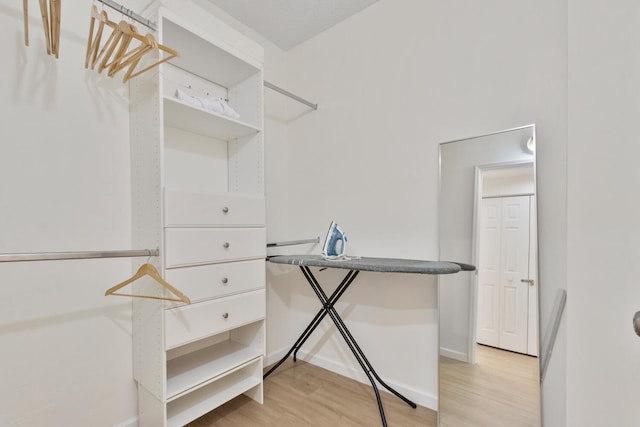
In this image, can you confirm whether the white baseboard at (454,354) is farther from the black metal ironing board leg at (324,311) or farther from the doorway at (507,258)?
the black metal ironing board leg at (324,311)

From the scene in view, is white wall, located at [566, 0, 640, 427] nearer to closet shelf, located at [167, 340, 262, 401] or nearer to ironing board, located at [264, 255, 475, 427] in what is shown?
ironing board, located at [264, 255, 475, 427]

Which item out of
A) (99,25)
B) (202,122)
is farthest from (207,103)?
(99,25)

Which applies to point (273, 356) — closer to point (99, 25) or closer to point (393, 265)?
point (393, 265)

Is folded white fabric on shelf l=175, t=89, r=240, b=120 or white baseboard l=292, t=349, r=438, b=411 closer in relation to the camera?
folded white fabric on shelf l=175, t=89, r=240, b=120

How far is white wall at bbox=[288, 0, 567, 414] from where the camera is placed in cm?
147

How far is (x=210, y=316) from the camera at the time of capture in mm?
1510

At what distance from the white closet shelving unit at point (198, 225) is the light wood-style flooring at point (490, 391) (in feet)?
3.84

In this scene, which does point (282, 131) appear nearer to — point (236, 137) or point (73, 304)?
point (236, 137)

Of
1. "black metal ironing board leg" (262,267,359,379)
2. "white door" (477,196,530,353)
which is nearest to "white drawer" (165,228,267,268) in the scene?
"black metal ironing board leg" (262,267,359,379)

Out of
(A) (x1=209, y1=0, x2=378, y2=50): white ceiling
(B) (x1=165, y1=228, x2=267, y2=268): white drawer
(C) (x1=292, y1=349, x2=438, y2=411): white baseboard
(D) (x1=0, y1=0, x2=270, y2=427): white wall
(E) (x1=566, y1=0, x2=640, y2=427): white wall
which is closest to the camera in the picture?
(E) (x1=566, y1=0, x2=640, y2=427): white wall

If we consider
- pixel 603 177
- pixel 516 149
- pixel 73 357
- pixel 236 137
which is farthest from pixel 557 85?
Answer: pixel 73 357

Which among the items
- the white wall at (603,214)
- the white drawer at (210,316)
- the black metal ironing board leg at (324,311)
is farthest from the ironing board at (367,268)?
the white wall at (603,214)

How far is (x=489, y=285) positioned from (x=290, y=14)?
2.36m

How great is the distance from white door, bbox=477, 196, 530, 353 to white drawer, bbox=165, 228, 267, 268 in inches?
53.5
